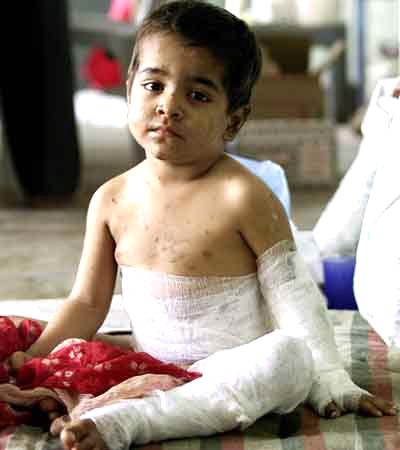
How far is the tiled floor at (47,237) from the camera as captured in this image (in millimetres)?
2789

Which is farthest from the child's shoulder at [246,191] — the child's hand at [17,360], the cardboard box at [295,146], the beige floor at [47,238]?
the cardboard box at [295,146]

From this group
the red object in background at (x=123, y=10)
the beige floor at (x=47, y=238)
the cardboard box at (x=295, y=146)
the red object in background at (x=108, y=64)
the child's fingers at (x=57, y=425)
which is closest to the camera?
the child's fingers at (x=57, y=425)

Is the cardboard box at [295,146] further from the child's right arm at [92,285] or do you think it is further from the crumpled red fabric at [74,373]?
the crumpled red fabric at [74,373]

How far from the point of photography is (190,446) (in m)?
1.24

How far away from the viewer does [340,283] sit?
197 centimetres

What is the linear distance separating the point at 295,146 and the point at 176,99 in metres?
2.62

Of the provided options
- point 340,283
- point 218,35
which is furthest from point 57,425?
point 340,283

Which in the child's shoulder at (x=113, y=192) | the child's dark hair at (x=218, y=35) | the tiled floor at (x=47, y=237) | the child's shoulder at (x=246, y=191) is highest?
the child's dark hair at (x=218, y=35)

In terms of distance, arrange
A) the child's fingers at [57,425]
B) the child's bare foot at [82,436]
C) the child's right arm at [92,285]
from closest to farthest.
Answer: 1. the child's bare foot at [82,436]
2. the child's fingers at [57,425]
3. the child's right arm at [92,285]

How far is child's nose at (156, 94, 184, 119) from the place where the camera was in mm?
1354

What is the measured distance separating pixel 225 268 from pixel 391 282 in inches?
11.9

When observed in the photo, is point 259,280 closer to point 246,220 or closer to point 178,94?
point 246,220

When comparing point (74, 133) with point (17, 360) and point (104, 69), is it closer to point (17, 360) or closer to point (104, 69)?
point (104, 69)

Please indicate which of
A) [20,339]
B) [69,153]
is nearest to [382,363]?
[20,339]
